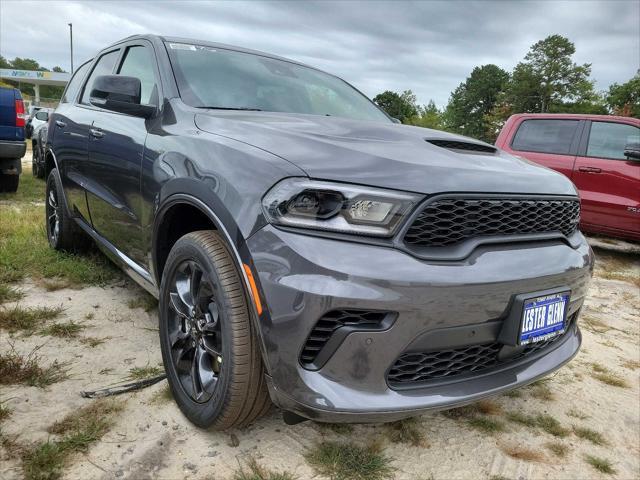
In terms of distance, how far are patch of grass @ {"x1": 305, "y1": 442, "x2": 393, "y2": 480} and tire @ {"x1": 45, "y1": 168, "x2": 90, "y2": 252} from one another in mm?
2880

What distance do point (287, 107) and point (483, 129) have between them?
59173 millimetres

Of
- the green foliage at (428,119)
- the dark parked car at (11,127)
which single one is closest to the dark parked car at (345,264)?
the dark parked car at (11,127)

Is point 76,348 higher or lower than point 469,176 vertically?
lower

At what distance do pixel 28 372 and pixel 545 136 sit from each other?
618 cm

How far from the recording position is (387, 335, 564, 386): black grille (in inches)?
62.2

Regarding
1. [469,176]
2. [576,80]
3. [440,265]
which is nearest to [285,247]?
[440,265]

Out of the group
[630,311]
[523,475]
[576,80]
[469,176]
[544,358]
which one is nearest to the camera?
[469,176]

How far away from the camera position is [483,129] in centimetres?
5722

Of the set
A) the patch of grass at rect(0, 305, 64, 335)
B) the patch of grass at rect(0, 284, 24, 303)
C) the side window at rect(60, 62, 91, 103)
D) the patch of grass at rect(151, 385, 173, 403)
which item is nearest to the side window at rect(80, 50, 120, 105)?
the side window at rect(60, 62, 91, 103)

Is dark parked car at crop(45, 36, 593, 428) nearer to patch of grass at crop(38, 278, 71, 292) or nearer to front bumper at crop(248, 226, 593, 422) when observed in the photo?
front bumper at crop(248, 226, 593, 422)

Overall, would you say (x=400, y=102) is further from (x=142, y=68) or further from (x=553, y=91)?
(x=142, y=68)

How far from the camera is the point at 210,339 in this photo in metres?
1.85

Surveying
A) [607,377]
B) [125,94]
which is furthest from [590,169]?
[125,94]

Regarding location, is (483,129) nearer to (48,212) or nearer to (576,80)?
(576,80)
